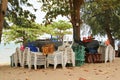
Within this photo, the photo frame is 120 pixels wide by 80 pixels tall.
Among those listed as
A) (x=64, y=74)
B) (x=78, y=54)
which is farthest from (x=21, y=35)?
(x=64, y=74)

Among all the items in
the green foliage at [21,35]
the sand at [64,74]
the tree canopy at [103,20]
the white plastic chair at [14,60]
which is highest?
the tree canopy at [103,20]

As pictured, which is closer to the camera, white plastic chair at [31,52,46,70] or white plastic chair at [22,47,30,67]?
white plastic chair at [31,52,46,70]

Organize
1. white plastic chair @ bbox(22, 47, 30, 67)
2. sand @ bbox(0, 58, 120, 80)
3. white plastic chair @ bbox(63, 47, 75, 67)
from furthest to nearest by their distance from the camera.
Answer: white plastic chair @ bbox(22, 47, 30, 67) < white plastic chair @ bbox(63, 47, 75, 67) < sand @ bbox(0, 58, 120, 80)

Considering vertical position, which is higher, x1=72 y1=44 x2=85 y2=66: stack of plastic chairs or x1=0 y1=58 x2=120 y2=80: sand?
x1=72 y1=44 x2=85 y2=66: stack of plastic chairs

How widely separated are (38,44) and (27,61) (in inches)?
97.7

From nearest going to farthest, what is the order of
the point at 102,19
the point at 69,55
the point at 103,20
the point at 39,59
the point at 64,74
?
1. the point at 64,74
2. the point at 39,59
3. the point at 69,55
4. the point at 103,20
5. the point at 102,19

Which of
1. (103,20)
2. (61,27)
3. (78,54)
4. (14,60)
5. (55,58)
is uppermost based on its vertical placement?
(61,27)

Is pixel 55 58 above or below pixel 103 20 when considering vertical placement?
below

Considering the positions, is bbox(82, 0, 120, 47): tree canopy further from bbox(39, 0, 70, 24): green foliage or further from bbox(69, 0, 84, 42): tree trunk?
bbox(69, 0, 84, 42): tree trunk

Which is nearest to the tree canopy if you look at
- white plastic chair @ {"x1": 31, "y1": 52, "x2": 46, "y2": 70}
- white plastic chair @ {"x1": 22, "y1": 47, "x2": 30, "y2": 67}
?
white plastic chair @ {"x1": 22, "y1": 47, "x2": 30, "y2": 67}

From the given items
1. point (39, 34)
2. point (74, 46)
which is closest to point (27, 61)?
point (74, 46)

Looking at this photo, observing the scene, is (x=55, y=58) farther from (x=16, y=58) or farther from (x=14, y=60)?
(x=14, y=60)

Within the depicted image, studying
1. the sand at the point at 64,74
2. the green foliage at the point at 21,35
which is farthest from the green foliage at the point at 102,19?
the sand at the point at 64,74

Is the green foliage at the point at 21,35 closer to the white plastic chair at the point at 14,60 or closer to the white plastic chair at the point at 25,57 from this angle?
the white plastic chair at the point at 14,60
